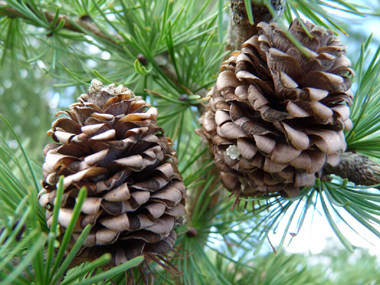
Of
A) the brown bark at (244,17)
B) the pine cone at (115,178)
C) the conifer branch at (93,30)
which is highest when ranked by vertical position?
the conifer branch at (93,30)

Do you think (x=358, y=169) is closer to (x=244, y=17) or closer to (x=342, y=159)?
(x=342, y=159)

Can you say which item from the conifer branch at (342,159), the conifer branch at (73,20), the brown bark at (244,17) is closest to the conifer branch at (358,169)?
the conifer branch at (342,159)

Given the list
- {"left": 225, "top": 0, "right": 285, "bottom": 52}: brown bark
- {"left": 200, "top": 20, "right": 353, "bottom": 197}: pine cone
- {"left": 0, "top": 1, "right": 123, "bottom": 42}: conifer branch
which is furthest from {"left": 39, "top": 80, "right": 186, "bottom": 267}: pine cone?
{"left": 0, "top": 1, "right": 123, "bottom": 42}: conifer branch

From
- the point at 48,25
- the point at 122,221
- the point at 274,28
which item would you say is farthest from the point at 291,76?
the point at 48,25

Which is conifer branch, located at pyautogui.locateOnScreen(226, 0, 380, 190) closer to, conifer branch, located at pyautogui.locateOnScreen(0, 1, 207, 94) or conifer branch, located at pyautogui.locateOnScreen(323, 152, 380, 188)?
conifer branch, located at pyautogui.locateOnScreen(323, 152, 380, 188)

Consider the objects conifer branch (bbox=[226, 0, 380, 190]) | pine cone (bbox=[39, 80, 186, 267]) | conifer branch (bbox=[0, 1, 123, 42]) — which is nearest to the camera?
pine cone (bbox=[39, 80, 186, 267])

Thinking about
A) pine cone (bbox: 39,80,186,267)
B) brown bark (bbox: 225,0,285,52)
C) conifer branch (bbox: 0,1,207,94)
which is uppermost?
conifer branch (bbox: 0,1,207,94)

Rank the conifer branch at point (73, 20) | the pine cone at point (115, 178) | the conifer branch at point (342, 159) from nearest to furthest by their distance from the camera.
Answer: the pine cone at point (115, 178) < the conifer branch at point (342, 159) < the conifer branch at point (73, 20)

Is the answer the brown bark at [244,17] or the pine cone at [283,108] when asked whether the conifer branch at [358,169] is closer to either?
the pine cone at [283,108]
